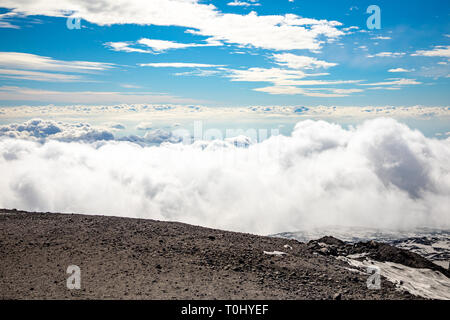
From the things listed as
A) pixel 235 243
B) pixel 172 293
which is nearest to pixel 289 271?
pixel 235 243

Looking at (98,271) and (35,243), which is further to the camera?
(35,243)
